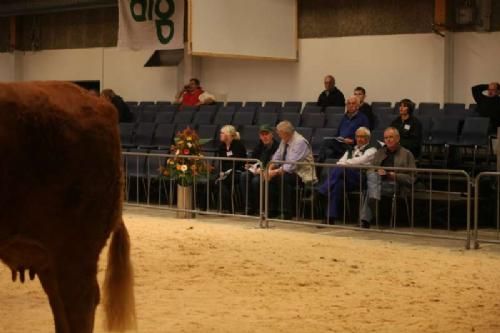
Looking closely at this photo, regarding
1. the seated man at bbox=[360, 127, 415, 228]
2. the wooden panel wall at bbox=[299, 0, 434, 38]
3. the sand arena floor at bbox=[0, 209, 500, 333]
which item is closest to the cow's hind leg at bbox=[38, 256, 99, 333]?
the sand arena floor at bbox=[0, 209, 500, 333]

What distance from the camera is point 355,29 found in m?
17.7

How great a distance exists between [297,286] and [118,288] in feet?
9.92

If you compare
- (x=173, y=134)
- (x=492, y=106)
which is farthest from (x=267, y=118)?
(x=492, y=106)

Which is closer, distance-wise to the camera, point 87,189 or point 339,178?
point 87,189

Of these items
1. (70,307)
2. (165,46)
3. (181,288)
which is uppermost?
(165,46)

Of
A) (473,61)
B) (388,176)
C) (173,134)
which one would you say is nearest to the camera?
(388,176)

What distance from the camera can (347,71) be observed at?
1773 centimetres

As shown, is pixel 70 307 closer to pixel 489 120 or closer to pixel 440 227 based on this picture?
pixel 440 227

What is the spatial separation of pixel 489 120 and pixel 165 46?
786 cm

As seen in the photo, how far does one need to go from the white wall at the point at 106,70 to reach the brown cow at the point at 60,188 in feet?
54.1

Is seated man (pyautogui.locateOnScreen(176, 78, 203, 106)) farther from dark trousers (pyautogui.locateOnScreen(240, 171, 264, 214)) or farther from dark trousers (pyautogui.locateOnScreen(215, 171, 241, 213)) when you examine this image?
dark trousers (pyautogui.locateOnScreen(240, 171, 264, 214))

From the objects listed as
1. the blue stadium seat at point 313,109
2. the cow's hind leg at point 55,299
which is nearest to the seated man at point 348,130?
the blue stadium seat at point 313,109

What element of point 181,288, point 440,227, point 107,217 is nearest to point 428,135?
point 440,227

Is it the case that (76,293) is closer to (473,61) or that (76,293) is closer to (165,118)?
(165,118)
